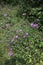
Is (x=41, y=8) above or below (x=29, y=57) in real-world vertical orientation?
above

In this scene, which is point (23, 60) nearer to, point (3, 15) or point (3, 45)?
point (3, 45)

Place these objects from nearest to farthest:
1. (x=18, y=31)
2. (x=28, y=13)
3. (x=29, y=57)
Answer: (x=29, y=57) < (x=18, y=31) < (x=28, y=13)

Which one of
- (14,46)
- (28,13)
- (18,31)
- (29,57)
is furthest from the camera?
(28,13)

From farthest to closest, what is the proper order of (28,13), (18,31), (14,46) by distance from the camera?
1. (28,13)
2. (18,31)
3. (14,46)

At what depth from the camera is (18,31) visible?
491cm

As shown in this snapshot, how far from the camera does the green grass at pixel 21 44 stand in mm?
4188

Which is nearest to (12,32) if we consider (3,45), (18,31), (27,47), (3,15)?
(18,31)

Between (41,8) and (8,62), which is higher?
(41,8)

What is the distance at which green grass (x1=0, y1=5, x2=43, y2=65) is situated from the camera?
4.19 meters

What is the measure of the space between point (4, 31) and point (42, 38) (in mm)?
1102

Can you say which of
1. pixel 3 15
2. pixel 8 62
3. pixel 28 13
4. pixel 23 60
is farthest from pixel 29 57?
pixel 3 15

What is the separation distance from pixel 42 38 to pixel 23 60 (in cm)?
77

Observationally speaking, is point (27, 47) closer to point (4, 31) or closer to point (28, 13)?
point (4, 31)

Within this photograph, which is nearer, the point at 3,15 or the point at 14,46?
the point at 14,46
